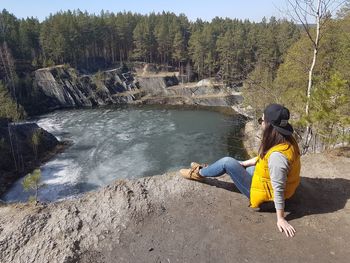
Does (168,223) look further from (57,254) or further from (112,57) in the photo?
(112,57)

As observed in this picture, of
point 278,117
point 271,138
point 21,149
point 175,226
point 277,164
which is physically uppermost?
point 278,117

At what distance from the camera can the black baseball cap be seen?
16.6ft

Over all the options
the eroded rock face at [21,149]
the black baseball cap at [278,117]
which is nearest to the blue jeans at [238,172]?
the black baseball cap at [278,117]

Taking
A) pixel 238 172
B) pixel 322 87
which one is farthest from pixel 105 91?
pixel 238 172

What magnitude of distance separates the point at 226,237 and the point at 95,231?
7.25 feet

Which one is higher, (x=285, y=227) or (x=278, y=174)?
(x=278, y=174)

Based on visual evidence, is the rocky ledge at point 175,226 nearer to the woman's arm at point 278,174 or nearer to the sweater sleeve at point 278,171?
the woman's arm at point 278,174

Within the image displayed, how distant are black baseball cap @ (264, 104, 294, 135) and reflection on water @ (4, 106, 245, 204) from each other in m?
24.4

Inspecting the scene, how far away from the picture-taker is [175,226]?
5.82 meters

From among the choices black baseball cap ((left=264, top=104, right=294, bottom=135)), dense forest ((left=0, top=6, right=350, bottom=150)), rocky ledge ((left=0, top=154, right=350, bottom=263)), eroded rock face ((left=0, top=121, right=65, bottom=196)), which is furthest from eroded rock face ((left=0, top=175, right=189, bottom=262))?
dense forest ((left=0, top=6, right=350, bottom=150))

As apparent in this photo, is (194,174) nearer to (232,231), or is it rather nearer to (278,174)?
(232,231)

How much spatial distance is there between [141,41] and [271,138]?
76971 mm

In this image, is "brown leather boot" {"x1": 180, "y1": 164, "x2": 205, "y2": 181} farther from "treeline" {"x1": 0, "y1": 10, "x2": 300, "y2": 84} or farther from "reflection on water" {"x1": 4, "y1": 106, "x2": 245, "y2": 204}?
"treeline" {"x1": 0, "y1": 10, "x2": 300, "y2": 84}

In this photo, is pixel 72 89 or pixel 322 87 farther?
pixel 72 89
